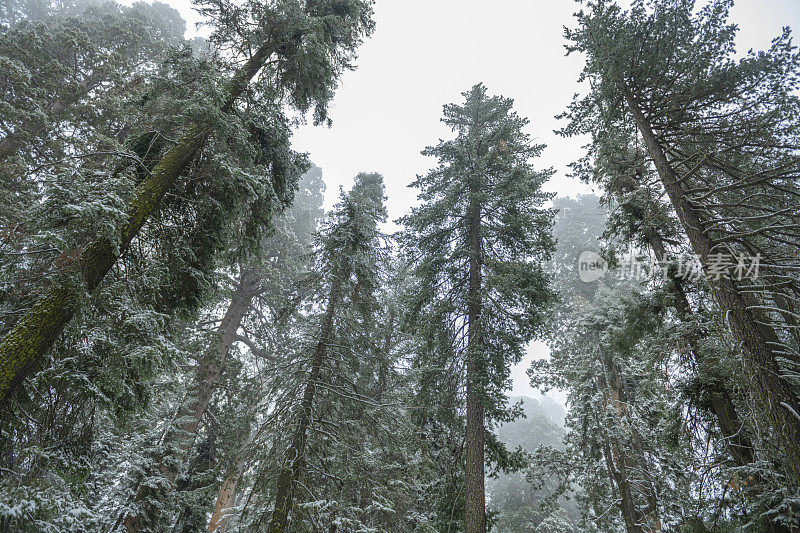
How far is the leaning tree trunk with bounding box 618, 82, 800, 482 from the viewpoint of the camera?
3.70m

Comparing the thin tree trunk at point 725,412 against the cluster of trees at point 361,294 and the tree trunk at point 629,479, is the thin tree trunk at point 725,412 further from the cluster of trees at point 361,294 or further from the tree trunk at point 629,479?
the tree trunk at point 629,479

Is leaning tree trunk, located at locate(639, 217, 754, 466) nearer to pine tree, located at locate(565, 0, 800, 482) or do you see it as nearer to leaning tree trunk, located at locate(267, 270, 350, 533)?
pine tree, located at locate(565, 0, 800, 482)

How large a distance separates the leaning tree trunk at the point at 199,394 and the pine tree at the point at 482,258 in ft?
21.4

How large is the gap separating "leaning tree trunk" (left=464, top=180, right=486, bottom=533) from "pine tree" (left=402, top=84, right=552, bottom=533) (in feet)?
0.07

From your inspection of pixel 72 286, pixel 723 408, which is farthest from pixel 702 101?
pixel 72 286

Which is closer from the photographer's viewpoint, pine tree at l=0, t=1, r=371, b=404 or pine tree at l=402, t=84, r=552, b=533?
pine tree at l=0, t=1, r=371, b=404

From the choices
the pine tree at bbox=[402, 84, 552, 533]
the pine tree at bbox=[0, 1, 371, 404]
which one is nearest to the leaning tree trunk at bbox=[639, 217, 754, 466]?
the pine tree at bbox=[402, 84, 552, 533]

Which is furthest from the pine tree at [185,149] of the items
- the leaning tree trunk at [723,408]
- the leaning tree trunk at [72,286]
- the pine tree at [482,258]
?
the leaning tree trunk at [723,408]

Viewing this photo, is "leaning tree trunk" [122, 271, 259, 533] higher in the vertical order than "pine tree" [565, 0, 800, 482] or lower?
lower

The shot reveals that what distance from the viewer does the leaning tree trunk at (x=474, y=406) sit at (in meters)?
7.04

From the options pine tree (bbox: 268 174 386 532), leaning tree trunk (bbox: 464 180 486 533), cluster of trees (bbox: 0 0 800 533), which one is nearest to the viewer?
cluster of trees (bbox: 0 0 800 533)

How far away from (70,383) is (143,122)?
489 cm

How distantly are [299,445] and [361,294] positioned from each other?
3955 mm

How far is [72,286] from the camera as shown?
4.03 metres
